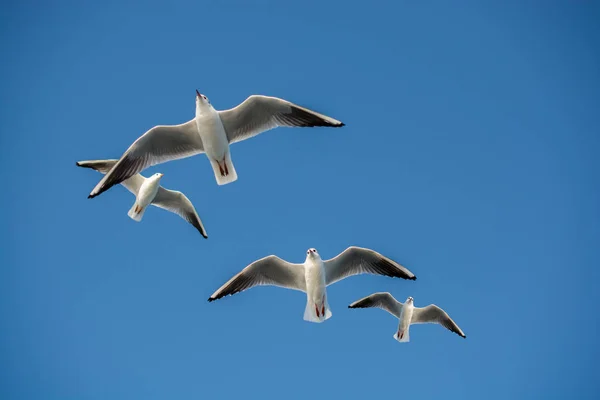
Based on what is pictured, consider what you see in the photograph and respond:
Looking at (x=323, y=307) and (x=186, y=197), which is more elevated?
(x=186, y=197)

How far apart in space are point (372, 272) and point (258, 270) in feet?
7.58

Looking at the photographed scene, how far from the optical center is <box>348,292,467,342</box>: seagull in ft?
48.3

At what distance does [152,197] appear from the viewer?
1270 centimetres

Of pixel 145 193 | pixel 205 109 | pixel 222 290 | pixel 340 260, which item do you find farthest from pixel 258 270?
pixel 205 109

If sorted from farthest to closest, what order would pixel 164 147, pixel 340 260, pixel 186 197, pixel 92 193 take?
pixel 186 197 → pixel 340 260 → pixel 164 147 → pixel 92 193

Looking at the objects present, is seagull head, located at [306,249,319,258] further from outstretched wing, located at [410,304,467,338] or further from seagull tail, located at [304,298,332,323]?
outstretched wing, located at [410,304,467,338]

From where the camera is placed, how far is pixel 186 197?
13648 millimetres

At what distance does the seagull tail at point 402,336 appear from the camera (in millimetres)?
14781

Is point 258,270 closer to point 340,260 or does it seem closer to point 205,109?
point 340,260

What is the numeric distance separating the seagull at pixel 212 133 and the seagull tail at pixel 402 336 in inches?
245

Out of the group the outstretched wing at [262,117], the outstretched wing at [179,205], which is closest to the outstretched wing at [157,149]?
the outstretched wing at [262,117]

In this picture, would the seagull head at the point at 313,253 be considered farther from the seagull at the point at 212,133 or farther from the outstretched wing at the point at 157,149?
the outstretched wing at the point at 157,149

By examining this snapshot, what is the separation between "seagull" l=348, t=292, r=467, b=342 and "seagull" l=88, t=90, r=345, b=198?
5.41m

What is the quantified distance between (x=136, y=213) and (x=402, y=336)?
6900mm
